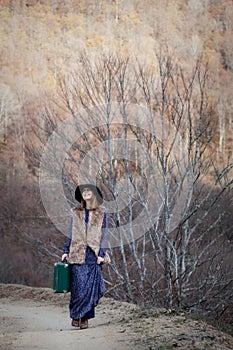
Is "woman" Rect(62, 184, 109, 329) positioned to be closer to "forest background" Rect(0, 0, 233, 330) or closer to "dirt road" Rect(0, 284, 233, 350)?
"dirt road" Rect(0, 284, 233, 350)

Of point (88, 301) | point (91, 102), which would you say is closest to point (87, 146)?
point (91, 102)

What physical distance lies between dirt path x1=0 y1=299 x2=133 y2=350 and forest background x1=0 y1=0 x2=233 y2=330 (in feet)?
5.87

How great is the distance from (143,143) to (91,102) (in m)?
1.26

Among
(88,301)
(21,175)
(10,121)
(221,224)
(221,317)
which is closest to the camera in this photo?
(88,301)

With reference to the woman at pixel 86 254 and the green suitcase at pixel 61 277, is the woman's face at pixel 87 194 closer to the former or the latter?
the woman at pixel 86 254

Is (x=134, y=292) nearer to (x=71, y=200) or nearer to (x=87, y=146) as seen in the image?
(x=71, y=200)

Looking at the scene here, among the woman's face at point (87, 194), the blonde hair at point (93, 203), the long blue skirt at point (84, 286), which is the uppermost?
the woman's face at point (87, 194)

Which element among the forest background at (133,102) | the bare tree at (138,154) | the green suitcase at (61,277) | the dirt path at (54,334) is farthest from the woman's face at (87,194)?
the bare tree at (138,154)

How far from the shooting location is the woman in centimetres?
562

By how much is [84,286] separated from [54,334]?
62cm

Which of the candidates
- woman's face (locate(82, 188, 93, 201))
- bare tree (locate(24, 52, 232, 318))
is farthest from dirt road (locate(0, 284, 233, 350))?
woman's face (locate(82, 188, 93, 201))

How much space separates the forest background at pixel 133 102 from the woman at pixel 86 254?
2.63 metres

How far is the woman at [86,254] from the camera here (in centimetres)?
562

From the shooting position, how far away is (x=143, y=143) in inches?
352
